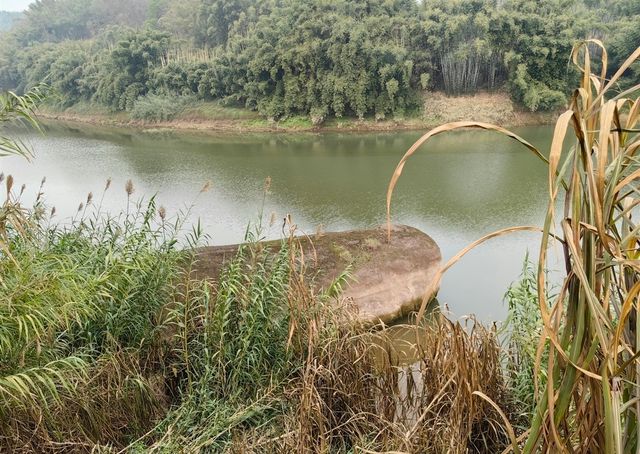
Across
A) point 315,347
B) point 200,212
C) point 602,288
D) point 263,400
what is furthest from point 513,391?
point 200,212

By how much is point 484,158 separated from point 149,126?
14794 millimetres

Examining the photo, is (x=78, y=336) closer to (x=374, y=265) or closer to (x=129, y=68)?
(x=374, y=265)

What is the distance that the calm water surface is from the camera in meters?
6.01

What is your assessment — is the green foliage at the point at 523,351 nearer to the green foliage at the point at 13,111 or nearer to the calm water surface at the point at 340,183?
the calm water surface at the point at 340,183

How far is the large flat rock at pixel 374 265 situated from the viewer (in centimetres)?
422

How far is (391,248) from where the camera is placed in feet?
15.4

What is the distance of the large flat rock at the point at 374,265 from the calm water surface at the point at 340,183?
0.52 metres

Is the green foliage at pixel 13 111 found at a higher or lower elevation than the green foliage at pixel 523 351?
higher

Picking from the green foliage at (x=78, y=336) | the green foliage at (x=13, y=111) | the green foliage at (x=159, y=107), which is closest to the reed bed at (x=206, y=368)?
the green foliage at (x=78, y=336)

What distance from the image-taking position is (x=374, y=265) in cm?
448

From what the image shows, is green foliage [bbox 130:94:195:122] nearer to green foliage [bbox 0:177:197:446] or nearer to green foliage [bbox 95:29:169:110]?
green foliage [bbox 95:29:169:110]

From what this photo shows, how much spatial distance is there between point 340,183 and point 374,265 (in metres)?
5.64

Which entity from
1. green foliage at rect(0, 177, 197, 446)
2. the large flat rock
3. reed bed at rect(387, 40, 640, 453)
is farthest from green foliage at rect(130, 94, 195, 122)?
reed bed at rect(387, 40, 640, 453)

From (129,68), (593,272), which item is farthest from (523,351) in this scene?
(129,68)
